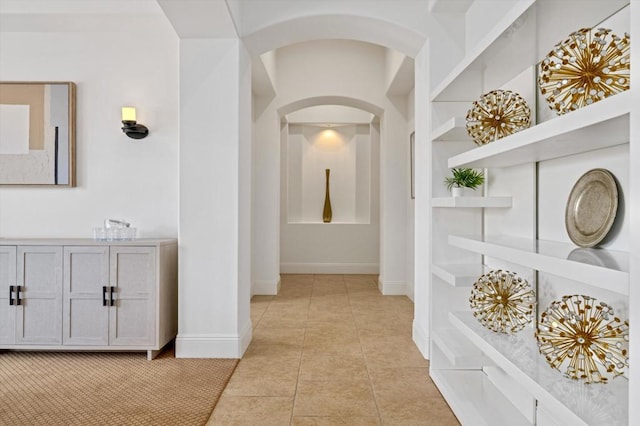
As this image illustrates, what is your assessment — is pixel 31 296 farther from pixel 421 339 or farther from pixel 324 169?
pixel 324 169

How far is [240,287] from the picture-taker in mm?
3205

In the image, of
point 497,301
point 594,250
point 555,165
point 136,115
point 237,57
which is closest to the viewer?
point 594,250

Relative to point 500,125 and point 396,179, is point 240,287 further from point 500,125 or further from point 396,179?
point 396,179

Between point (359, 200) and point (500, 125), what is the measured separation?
5.64m

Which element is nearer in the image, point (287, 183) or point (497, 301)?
point (497, 301)

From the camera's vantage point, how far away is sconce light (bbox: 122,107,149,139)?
3432 mm

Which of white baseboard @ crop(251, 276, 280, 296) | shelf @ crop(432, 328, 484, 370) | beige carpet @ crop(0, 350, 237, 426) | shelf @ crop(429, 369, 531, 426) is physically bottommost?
beige carpet @ crop(0, 350, 237, 426)

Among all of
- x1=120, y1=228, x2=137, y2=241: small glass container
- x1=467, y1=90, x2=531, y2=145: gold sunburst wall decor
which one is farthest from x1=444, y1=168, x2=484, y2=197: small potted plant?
x1=120, y1=228, x2=137, y2=241: small glass container

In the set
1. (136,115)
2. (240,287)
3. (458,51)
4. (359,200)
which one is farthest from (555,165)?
(359,200)

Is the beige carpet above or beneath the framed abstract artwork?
beneath

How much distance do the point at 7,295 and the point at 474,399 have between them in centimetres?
298

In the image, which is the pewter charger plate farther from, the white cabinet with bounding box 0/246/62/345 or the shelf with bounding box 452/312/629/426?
the white cabinet with bounding box 0/246/62/345

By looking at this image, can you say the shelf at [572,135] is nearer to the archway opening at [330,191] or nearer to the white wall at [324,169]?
the archway opening at [330,191]

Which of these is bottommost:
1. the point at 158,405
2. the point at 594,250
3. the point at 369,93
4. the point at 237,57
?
the point at 158,405
